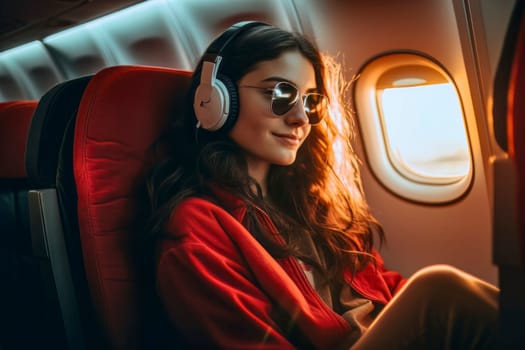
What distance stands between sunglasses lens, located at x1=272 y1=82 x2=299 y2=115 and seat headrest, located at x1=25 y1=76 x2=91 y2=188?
63 centimetres

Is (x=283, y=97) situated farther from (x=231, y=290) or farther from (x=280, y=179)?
(x=231, y=290)

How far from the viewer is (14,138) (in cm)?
198

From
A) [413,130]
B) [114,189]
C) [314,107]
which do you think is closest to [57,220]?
[114,189]

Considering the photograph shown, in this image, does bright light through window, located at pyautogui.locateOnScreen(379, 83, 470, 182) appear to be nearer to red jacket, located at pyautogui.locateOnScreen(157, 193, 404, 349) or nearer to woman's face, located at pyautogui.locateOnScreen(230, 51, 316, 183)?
woman's face, located at pyautogui.locateOnScreen(230, 51, 316, 183)

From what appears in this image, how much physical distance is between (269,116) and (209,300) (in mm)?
559

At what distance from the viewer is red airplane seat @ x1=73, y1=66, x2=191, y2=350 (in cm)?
150

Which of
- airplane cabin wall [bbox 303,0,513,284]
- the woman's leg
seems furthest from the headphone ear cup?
airplane cabin wall [bbox 303,0,513,284]

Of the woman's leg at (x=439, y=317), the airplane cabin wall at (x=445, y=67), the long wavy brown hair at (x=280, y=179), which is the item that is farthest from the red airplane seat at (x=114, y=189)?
the airplane cabin wall at (x=445, y=67)

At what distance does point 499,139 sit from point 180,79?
1.11 meters

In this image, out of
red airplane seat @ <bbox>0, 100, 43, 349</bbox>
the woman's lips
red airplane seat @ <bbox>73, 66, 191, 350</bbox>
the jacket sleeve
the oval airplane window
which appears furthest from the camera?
the oval airplane window

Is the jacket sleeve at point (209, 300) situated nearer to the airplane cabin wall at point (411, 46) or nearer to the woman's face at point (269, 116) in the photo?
the woman's face at point (269, 116)

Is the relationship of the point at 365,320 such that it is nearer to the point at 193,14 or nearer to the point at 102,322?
the point at 102,322

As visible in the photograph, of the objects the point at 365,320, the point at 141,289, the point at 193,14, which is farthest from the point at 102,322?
the point at 193,14

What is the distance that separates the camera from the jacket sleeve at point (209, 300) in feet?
4.24
